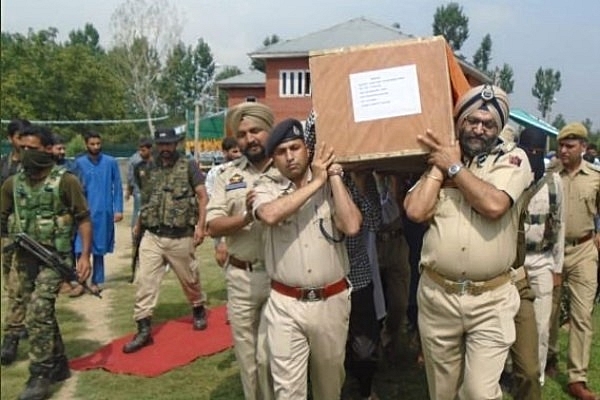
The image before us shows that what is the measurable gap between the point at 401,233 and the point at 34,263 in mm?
2892

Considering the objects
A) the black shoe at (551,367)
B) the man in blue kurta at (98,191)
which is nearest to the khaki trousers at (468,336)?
the black shoe at (551,367)

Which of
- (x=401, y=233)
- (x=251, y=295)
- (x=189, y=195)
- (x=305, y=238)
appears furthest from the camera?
(x=189, y=195)

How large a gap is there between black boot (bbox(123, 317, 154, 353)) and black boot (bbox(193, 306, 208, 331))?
53cm

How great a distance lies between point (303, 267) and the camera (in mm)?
3406

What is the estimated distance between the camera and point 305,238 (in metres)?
3.44

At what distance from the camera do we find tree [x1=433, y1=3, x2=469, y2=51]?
68562 mm

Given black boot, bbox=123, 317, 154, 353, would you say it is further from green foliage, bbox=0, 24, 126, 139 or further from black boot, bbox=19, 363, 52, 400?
green foliage, bbox=0, 24, 126, 139

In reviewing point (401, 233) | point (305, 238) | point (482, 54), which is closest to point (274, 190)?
point (305, 238)

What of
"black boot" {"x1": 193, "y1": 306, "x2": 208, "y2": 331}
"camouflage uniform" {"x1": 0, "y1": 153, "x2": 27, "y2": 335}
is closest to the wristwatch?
"camouflage uniform" {"x1": 0, "y1": 153, "x2": 27, "y2": 335}

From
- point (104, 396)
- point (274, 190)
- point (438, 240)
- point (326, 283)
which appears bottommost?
point (104, 396)

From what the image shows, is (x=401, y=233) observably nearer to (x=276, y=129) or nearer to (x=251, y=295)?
(x=251, y=295)

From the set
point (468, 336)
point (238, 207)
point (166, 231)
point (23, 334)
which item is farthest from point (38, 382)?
point (468, 336)

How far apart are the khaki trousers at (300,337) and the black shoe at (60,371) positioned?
2464 millimetres

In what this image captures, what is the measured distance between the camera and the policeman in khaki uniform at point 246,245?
160 inches
